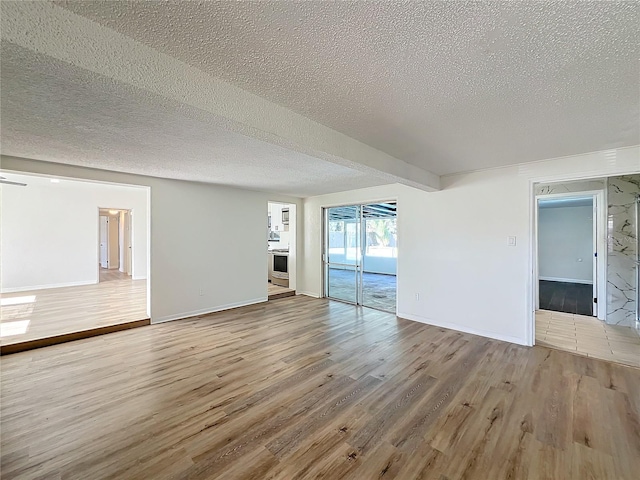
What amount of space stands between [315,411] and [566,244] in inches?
368

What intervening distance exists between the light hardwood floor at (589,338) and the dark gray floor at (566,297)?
0.56 metres

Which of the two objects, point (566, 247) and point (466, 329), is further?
point (566, 247)

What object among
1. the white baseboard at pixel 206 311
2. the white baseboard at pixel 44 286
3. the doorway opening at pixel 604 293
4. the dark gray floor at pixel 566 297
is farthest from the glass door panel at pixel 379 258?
the white baseboard at pixel 44 286

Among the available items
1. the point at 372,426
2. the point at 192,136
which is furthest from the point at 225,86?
the point at 372,426

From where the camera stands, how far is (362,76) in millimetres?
1580

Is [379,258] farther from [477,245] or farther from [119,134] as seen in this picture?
[119,134]

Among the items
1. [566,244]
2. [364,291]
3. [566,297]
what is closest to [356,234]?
[364,291]

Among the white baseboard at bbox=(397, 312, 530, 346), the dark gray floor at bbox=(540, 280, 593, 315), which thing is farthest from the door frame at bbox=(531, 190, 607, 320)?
the white baseboard at bbox=(397, 312, 530, 346)

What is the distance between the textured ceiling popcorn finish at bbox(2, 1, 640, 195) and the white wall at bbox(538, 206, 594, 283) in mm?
6550

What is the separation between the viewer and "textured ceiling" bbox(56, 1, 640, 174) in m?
1.13

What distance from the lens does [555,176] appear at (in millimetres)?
3297

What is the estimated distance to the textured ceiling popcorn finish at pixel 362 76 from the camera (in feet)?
3.75

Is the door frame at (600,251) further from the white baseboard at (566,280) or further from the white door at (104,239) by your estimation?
the white door at (104,239)

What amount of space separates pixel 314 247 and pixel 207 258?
238cm
